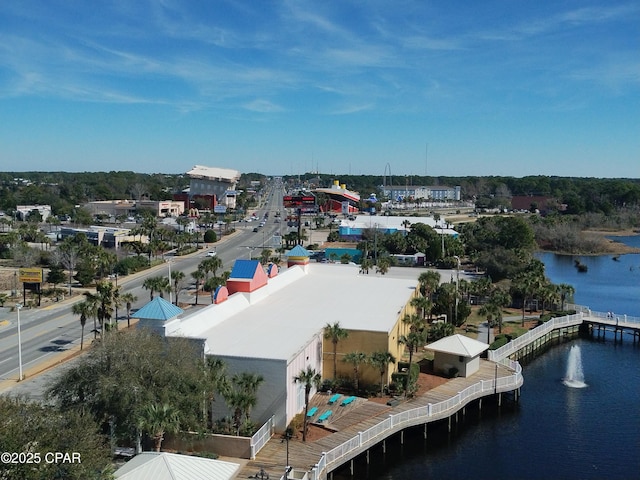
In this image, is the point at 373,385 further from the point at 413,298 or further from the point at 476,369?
the point at 413,298

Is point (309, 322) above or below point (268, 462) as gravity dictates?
above

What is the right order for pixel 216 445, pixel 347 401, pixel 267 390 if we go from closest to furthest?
1. pixel 216 445
2. pixel 267 390
3. pixel 347 401

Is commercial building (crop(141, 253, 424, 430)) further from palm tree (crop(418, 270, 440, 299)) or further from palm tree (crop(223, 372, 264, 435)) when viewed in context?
palm tree (crop(418, 270, 440, 299))

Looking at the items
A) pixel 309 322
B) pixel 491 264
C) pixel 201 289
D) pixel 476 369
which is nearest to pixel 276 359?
pixel 309 322

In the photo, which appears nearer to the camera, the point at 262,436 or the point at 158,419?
the point at 158,419

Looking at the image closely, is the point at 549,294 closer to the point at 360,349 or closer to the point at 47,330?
the point at 360,349

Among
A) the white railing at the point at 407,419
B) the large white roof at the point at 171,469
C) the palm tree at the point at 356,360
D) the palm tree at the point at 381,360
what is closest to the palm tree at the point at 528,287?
the white railing at the point at 407,419

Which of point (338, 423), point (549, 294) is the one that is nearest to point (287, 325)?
point (338, 423)

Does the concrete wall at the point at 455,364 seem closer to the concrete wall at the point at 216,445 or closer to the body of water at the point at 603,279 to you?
the concrete wall at the point at 216,445
